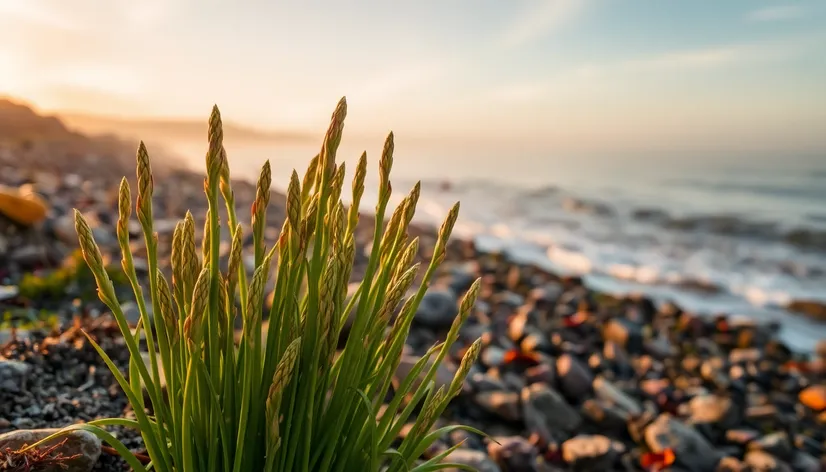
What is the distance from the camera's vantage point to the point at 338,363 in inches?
58.1

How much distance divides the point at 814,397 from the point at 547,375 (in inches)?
116

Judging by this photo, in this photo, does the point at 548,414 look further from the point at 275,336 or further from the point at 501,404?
the point at 275,336

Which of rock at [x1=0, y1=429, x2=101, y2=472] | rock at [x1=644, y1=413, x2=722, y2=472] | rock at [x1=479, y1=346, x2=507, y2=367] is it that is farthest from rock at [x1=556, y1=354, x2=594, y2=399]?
Result: rock at [x1=0, y1=429, x2=101, y2=472]

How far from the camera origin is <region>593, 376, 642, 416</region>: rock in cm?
477

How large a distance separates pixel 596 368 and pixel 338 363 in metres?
4.75

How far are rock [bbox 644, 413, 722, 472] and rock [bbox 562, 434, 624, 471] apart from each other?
1.61 ft

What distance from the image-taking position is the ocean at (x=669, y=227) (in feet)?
33.7

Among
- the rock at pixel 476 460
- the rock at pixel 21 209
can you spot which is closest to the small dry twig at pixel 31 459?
the rock at pixel 476 460

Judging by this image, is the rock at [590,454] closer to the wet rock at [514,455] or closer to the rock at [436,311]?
the wet rock at [514,455]

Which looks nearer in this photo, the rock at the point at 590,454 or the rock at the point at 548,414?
the rock at the point at 590,454

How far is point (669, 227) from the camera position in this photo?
1702 centimetres

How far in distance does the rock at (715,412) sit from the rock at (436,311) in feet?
7.53

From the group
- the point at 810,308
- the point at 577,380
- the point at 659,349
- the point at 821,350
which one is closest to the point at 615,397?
the point at 577,380

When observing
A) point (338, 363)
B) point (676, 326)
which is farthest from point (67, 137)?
point (338, 363)
